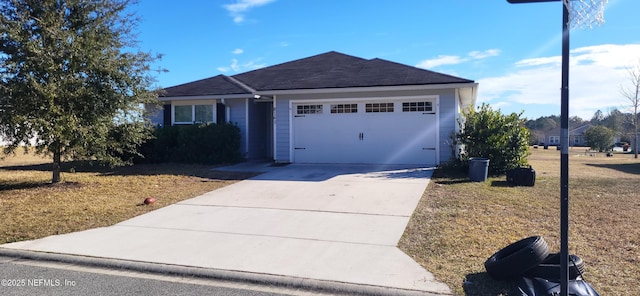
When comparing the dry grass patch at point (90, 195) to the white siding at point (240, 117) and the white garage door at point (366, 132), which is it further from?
the white garage door at point (366, 132)

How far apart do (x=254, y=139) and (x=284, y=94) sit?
3219 millimetres

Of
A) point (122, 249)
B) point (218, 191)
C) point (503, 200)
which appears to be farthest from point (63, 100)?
point (503, 200)

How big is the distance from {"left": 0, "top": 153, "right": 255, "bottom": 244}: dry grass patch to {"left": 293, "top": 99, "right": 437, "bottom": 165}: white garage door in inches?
134

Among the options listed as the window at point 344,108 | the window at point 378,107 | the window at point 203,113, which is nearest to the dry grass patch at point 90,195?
the window at point 203,113

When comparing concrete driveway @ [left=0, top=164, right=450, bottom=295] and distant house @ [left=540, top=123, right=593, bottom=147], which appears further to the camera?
distant house @ [left=540, top=123, right=593, bottom=147]

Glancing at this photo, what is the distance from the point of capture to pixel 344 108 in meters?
14.6

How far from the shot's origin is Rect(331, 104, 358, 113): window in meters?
14.4

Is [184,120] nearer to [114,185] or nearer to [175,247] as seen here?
[114,185]

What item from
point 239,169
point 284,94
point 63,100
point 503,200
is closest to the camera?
point 503,200

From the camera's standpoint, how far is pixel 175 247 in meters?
5.48

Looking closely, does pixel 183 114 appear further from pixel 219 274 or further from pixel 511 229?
pixel 511 229

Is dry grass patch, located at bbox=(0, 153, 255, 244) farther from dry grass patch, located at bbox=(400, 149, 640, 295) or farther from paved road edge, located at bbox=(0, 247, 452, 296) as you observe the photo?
dry grass patch, located at bbox=(400, 149, 640, 295)

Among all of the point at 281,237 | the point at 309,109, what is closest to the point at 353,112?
the point at 309,109

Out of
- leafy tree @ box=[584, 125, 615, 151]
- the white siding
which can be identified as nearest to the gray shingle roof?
the white siding
